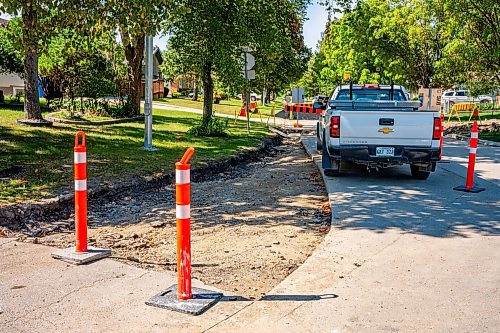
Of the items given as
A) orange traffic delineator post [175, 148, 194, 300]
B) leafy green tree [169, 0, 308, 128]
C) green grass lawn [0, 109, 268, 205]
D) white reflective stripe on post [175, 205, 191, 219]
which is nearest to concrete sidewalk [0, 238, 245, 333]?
orange traffic delineator post [175, 148, 194, 300]

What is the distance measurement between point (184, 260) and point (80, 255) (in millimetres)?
1655

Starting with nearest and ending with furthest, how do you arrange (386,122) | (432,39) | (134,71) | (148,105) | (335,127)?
(386,122) < (335,127) < (148,105) < (134,71) < (432,39)

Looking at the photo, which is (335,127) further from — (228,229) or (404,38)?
(404,38)

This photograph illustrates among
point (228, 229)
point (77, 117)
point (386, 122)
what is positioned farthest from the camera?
point (77, 117)

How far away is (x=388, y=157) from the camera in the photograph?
10.1m

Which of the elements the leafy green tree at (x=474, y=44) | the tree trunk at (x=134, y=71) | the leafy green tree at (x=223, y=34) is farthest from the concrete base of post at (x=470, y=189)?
the tree trunk at (x=134, y=71)

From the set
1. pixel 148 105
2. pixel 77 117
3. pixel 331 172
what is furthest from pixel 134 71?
pixel 331 172

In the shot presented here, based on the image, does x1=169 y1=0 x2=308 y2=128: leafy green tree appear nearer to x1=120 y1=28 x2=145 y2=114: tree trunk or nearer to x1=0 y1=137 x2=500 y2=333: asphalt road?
x1=120 y1=28 x2=145 y2=114: tree trunk

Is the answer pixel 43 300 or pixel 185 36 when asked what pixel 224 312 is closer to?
pixel 43 300

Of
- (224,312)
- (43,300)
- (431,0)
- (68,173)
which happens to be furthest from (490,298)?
(431,0)

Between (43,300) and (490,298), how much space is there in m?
3.79

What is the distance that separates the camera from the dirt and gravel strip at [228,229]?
5.46 metres

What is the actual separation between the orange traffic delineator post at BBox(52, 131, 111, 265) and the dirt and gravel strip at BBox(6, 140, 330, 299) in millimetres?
359

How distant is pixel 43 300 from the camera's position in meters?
4.48
